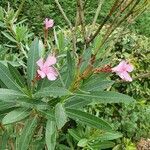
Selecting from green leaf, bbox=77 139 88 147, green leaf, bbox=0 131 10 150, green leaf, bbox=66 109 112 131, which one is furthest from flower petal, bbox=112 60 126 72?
green leaf, bbox=77 139 88 147

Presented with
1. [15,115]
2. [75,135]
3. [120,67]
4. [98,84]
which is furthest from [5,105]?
[75,135]

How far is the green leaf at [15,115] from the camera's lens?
6.08 ft

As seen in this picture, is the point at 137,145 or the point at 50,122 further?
the point at 137,145

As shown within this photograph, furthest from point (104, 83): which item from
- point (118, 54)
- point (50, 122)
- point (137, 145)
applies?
point (118, 54)

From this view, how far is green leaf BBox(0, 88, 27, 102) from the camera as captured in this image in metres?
1.83

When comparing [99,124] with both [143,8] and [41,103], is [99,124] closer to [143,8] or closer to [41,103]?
[41,103]

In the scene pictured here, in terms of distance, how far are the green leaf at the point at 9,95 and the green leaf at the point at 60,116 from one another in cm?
16

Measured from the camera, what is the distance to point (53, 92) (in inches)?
70.8

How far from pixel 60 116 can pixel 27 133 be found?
30 centimetres

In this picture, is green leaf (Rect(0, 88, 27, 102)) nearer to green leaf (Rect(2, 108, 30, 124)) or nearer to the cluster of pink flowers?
green leaf (Rect(2, 108, 30, 124))

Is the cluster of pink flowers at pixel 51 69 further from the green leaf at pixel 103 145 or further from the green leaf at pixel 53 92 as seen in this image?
the green leaf at pixel 103 145

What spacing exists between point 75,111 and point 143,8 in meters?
0.50

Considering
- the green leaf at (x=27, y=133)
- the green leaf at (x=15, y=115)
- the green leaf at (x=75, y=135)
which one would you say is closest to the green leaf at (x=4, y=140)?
the green leaf at (x=27, y=133)

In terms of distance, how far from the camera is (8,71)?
1.95 m
